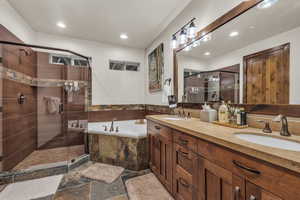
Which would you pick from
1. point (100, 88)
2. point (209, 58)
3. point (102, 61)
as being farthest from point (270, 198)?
point (102, 61)

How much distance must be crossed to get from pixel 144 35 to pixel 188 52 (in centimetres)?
132

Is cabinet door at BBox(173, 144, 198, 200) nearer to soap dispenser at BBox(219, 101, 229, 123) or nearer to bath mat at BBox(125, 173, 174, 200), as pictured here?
bath mat at BBox(125, 173, 174, 200)

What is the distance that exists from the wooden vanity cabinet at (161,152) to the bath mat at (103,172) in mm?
545

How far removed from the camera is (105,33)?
9.18 feet

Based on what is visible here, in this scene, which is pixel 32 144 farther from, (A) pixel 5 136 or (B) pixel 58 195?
(B) pixel 58 195

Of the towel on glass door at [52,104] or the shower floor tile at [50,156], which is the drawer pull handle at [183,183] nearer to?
the shower floor tile at [50,156]

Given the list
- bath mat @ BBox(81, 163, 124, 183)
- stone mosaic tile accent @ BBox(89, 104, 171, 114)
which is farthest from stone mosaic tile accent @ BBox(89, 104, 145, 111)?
bath mat @ BBox(81, 163, 124, 183)

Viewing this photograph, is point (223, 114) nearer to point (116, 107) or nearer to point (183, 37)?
point (183, 37)

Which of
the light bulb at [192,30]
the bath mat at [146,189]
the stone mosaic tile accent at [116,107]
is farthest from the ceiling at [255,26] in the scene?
the stone mosaic tile accent at [116,107]

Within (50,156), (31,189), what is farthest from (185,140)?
(50,156)

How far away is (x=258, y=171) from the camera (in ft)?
2.15

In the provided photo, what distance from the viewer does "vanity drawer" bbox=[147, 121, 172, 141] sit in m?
1.47

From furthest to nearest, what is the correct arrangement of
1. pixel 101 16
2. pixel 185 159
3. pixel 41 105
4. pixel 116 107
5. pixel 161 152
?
pixel 116 107 < pixel 41 105 < pixel 101 16 < pixel 161 152 < pixel 185 159

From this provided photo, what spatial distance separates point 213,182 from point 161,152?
809mm
